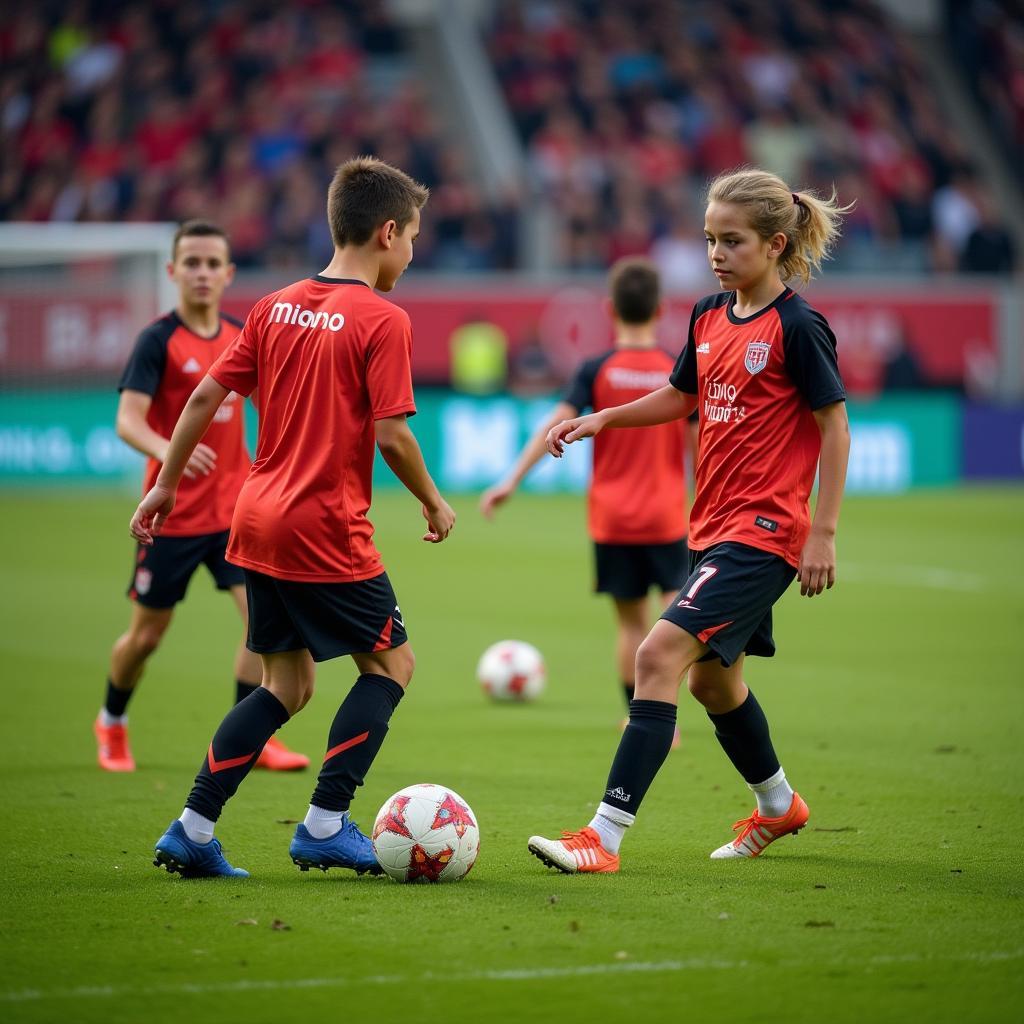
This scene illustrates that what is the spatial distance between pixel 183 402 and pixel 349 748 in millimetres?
2636

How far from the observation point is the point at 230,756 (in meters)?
5.11

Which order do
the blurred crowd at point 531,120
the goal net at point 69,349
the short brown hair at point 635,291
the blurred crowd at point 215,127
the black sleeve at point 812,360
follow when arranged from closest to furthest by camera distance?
the black sleeve at point 812,360 → the short brown hair at point 635,291 → the goal net at point 69,349 → the blurred crowd at point 215,127 → the blurred crowd at point 531,120

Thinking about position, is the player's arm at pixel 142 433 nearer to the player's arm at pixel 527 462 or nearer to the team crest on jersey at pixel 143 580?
the team crest on jersey at pixel 143 580

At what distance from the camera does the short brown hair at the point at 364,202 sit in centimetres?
514

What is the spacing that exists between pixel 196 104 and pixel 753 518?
2151 cm

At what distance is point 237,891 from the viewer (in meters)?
5.02

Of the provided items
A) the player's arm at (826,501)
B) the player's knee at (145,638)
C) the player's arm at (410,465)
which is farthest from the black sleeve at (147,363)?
the player's arm at (826,501)

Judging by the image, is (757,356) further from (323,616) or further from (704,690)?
(323,616)

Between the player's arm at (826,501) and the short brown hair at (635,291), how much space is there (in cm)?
283

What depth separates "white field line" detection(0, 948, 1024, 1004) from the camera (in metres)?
4.04

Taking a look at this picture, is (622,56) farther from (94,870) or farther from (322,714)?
(94,870)

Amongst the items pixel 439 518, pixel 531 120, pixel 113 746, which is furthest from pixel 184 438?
pixel 531 120

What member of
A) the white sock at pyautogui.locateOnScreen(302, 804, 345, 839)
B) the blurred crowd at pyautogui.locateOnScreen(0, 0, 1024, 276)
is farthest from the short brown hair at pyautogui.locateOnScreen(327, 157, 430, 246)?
the blurred crowd at pyautogui.locateOnScreen(0, 0, 1024, 276)

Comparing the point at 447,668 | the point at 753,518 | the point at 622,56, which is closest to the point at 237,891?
the point at 753,518
